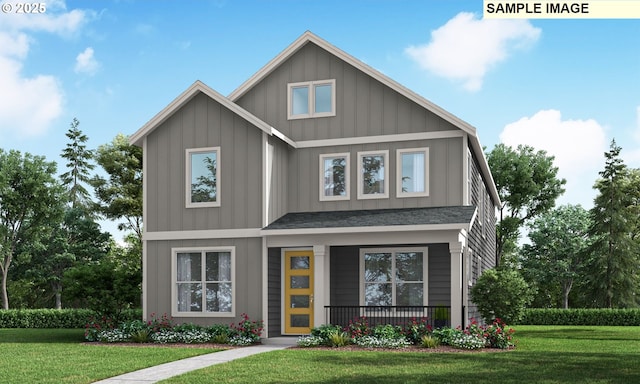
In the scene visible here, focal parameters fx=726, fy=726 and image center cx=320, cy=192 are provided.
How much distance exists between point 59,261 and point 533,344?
99.1 feet

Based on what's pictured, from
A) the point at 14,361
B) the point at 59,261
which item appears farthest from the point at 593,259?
the point at 14,361

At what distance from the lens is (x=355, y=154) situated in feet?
69.3

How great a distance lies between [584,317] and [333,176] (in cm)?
1797

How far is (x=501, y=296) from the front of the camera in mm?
18922

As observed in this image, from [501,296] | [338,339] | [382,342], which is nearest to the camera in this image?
[382,342]

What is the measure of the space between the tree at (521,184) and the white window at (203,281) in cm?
2782

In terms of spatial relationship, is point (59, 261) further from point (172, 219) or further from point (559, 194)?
point (559, 194)

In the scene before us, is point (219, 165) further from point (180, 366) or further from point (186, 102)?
point (180, 366)

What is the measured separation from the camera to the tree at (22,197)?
36.8 m

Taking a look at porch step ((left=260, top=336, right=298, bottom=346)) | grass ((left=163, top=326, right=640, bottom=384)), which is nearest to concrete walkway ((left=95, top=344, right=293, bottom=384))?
grass ((left=163, top=326, right=640, bottom=384))

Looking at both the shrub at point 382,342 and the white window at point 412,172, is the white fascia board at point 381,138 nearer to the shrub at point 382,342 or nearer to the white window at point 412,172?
the white window at point 412,172

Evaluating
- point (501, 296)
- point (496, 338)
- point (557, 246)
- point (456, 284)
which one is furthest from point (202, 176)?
point (557, 246)

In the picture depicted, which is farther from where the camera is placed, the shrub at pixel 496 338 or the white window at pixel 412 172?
the white window at pixel 412 172

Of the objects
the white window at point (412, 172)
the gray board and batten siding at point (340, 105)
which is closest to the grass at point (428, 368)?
the white window at point (412, 172)
